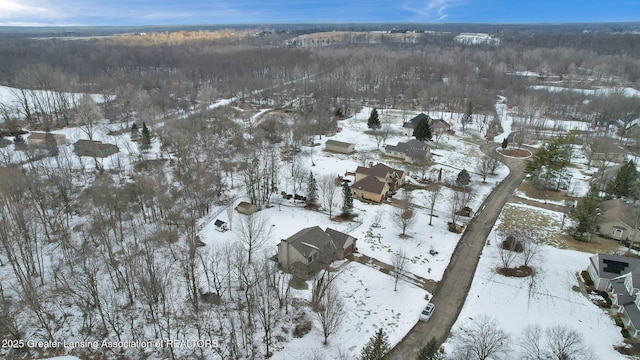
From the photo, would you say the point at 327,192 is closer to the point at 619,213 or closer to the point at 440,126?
the point at 619,213

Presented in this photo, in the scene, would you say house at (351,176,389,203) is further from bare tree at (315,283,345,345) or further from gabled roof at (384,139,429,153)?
bare tree at (315,283,345,345)

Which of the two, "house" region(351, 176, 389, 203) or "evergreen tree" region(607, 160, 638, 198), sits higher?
"evergreen tree" region(607, 160, 638, 198)

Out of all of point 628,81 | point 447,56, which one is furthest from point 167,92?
point 628,81

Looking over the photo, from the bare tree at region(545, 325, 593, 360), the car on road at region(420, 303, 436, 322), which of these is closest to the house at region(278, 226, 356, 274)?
the car on road at region(420, 303, 436, 322)

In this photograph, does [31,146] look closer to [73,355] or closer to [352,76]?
[73,355]

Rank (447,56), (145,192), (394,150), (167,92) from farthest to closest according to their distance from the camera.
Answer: (447,56) < (167,92) < (394,150) < (145,192)

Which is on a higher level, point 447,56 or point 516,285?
point 447,56

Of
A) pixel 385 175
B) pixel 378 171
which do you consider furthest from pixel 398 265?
pixel 378 171
